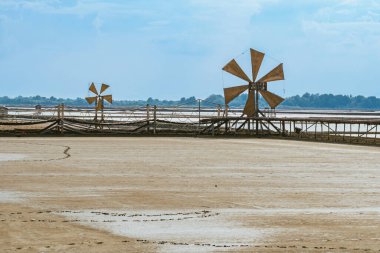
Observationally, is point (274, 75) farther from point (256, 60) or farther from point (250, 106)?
point (250, 106)

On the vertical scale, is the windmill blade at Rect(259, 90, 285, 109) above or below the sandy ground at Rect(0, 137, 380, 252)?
above

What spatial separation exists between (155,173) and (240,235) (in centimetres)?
753

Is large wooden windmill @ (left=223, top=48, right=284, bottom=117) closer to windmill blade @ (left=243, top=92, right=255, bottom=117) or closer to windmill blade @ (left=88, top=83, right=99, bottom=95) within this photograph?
windmill blade @ (left=243, top=92, right=255, bottom=117)

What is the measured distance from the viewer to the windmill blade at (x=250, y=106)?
3591 centimetres

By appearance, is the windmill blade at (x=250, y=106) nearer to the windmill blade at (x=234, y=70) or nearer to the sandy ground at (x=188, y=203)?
the windmill blade at (x=234, y=70)

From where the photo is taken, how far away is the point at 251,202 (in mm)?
11867

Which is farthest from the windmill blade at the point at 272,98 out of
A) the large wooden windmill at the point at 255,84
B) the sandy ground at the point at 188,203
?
the sandy ground at the point at 188,203

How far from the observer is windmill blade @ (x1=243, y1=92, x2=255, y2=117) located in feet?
118

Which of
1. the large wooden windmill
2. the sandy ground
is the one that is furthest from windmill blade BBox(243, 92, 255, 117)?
the sandy ground

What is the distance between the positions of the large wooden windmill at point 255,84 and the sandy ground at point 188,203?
14.4 metres

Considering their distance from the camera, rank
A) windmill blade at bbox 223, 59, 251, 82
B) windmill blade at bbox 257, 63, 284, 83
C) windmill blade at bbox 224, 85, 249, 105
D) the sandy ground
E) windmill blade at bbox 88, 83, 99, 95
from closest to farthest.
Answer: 1. the sandy ground
2. windmill blade at bbox 223, 59, 251, 82
3. windmill blade at bbox 257, 63, 284, 83
4. windmill blade at bbox 224, 85, 249, 105
5. windmill blade at bbox 88, 83, 99, 95

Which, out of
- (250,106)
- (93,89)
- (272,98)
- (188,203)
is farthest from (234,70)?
(188,203)

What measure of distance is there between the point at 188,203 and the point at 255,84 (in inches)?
980

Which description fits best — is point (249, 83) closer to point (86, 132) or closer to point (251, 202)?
point (86, 132)
